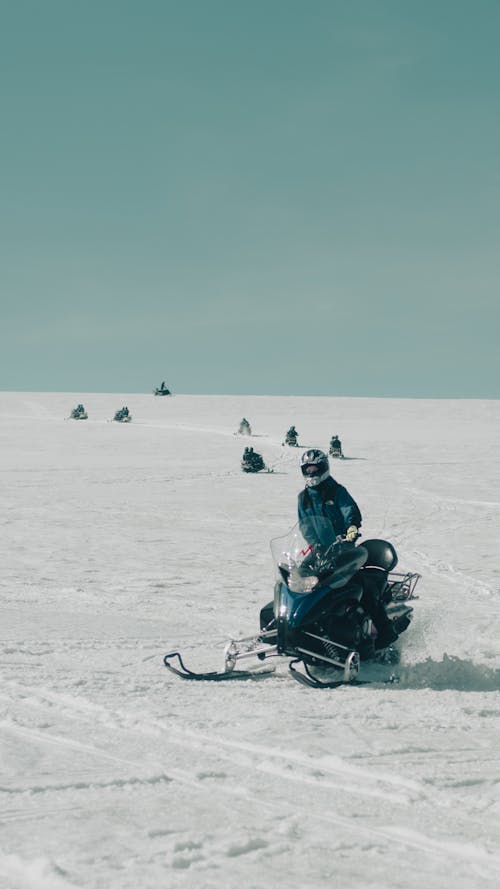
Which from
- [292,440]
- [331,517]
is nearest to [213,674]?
[331,517]

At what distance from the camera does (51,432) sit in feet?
145

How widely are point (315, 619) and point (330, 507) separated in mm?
1198

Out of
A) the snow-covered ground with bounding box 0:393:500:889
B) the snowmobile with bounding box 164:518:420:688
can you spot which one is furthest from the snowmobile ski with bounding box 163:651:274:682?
the snow-covered ground with bounding box 0:393:500:889

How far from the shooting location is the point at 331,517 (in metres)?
8.19

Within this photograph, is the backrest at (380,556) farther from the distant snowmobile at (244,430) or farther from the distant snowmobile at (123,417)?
the distant snowmobile at (123,417)

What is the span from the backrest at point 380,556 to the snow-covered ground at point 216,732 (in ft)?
2.83

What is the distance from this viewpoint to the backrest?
325 inches

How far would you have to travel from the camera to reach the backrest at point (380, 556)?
825 centimetres

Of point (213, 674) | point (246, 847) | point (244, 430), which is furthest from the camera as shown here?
point (244, 430)

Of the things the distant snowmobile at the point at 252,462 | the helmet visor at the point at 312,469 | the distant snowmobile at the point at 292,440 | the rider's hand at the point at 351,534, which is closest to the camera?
the rider's hand at the point at 351,534

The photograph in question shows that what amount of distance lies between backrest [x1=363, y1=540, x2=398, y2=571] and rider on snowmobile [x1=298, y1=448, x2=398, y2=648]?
0.92 ft

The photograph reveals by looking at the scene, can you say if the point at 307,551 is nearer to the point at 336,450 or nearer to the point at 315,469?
the point at 315,469

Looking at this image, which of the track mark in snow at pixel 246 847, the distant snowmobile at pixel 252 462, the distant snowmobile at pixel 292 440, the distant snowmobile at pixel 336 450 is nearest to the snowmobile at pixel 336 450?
the distant snowmobile at pixel 336 450

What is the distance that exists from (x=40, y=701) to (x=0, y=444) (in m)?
33.3
